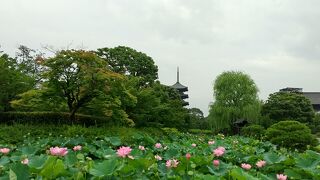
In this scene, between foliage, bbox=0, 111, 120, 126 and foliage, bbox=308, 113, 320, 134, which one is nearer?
foliage, bbox=0, 111, 120, 126

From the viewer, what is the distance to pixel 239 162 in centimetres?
407

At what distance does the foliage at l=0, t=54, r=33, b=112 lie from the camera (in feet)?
42.7

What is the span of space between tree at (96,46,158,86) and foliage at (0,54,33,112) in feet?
36.0

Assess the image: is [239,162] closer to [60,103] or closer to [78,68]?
[78,68]

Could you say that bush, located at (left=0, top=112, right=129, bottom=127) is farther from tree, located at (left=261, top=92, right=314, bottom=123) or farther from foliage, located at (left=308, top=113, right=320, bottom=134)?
foliage, located at (left=308, top=113, right=320, bottom=134)

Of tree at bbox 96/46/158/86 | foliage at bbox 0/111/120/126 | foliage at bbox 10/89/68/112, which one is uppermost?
tree at bbox 96/46/158/86

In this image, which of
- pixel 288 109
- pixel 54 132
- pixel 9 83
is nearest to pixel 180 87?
pixel 288 109

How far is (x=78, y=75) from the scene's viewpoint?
38.3ft

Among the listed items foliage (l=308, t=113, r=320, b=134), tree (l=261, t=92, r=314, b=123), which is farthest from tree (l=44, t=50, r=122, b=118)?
foliage (l=308, t=113, r=320, b=134)

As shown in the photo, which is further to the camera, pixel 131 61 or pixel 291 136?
pixel 131 61

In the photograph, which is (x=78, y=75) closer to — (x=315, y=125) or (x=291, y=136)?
(x=291, y=136)

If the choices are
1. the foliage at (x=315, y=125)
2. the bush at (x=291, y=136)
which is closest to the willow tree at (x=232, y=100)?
the foliage at (x=315, y=125)

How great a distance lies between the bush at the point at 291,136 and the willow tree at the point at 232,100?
43.4ft

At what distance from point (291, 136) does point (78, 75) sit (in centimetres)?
727
